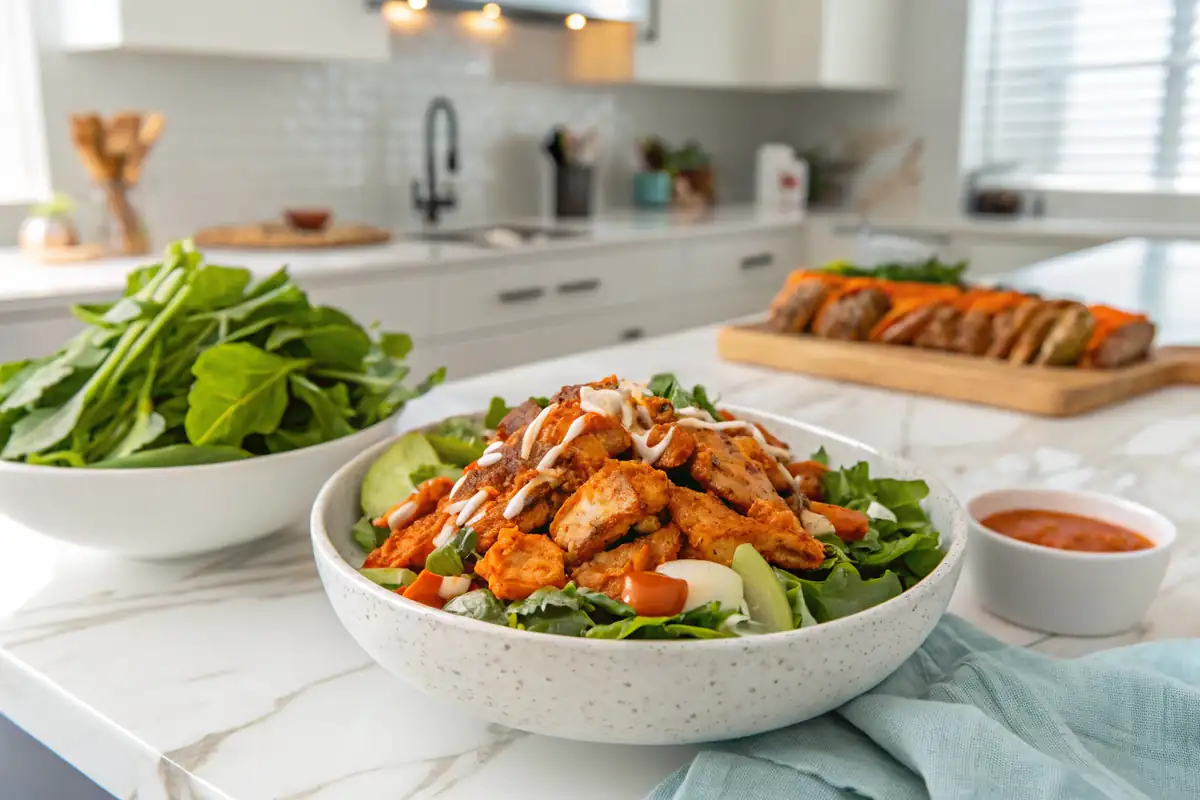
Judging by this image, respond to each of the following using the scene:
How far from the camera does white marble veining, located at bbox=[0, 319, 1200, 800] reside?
686 millimetres

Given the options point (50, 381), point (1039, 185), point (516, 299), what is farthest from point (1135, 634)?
point (1039, 185)

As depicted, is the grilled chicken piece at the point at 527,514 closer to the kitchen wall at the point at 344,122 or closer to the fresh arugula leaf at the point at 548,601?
the fresh arugula leaf at the point at 548,601

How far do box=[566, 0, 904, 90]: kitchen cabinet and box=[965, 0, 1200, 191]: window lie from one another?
489 mm

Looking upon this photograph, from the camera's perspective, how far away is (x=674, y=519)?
757 millimetres

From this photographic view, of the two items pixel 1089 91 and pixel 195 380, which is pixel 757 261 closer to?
pixel 1089 91

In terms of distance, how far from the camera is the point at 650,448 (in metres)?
0.78

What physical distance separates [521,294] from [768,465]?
2566 mm

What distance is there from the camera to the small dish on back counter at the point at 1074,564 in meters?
0.88

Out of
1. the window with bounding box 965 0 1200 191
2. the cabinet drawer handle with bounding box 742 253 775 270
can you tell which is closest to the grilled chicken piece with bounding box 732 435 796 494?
the cabinet drawer handle with bounding box 742 253 775 270

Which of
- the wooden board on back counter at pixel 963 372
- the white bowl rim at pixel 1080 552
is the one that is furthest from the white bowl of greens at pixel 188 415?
the wooden board on back counter at pixel 963 372

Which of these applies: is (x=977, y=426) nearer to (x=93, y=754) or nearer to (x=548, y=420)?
(x=548, y=420)

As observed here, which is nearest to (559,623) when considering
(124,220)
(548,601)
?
(548,601)

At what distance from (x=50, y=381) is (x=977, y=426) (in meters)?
1.14

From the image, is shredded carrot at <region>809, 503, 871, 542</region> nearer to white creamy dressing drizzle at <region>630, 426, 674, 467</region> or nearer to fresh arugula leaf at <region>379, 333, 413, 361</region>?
white creamy dressing drizzle at <region>630, 426, 674, 467</region>
